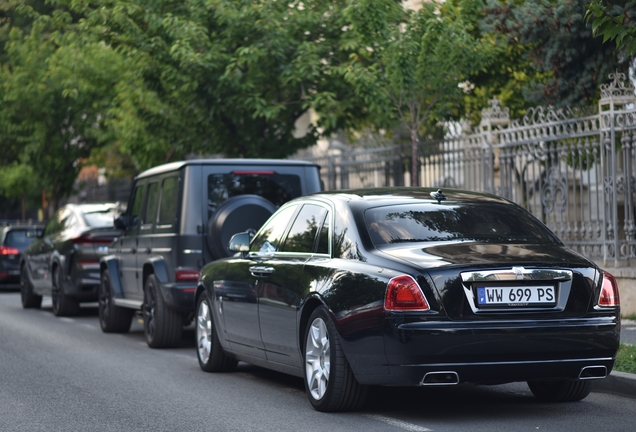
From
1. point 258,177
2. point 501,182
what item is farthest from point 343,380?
point 501,182

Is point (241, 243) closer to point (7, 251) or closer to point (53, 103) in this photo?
point (7, 251)

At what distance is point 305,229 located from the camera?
8859 mm

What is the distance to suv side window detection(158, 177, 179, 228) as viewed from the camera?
12.4 metres

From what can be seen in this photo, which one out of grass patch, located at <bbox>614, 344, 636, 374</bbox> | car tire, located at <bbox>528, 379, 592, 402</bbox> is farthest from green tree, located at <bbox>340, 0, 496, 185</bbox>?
car tire, located at <bbox>528, 379, 592, 402</bbox>

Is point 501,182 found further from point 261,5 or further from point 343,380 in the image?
point 343,380

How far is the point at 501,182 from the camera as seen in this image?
16.2 m

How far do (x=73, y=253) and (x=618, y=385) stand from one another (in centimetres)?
1042

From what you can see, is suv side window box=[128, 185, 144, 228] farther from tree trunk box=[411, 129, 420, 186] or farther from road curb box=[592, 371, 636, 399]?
road curb box=[592, 371, 636, 399]

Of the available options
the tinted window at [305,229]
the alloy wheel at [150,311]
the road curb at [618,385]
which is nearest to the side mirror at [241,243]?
the tinted window at [305,229]

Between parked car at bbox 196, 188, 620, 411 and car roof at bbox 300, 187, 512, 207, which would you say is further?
car roof at bbox 300, 187, 512, 207

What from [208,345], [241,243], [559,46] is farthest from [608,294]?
[559,46]

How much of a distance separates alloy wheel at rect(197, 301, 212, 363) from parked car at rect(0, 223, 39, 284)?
16117 mm

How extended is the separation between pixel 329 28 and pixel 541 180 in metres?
5.65

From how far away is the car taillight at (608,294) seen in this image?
7609 mm
